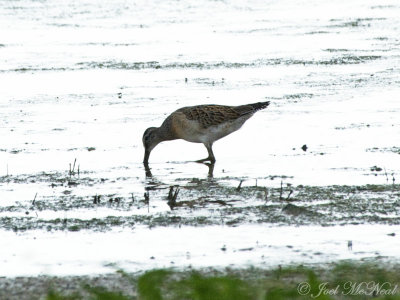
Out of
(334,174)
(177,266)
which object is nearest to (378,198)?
(334,174)

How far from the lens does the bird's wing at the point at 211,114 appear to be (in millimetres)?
13255

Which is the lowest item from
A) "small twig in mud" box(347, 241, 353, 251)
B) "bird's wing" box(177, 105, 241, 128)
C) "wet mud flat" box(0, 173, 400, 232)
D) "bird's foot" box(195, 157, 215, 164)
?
"small twig in mud" box(347, 241, 353, 251)

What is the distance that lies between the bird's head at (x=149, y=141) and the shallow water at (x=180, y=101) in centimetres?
18

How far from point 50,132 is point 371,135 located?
437 cm

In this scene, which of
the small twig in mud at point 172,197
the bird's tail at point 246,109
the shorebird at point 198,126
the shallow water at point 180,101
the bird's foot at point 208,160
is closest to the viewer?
the small twig in mud at point 172,197

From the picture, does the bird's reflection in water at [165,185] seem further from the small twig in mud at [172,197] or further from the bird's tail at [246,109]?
the bird's tail at [246,109]

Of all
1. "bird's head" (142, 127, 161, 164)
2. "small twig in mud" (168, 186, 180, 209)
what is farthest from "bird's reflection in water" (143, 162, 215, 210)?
"bird's head" (142, 127, 161, 164)

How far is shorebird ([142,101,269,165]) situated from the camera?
43.4 feet

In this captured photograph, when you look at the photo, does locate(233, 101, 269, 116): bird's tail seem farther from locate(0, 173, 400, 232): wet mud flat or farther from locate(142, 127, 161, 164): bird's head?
locate(0, 173, 400, 232): wet mud flat

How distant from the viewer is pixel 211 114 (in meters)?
13.3

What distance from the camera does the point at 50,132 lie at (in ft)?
48.5

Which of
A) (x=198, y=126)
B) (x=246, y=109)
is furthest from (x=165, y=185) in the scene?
(x=246, y=109)

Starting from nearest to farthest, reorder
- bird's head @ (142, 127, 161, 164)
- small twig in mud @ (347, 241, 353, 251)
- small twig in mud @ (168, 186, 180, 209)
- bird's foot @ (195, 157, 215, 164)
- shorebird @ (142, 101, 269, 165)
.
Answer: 1. small twig in mud @ (347, 241, 353, 251)
2. small twig in mud @ (168, 186, 180, 209)
3. bird's foot @ (195, 157, 215, 164)
4. bird's head @ (142, 127, 161, 164)
5. shorebird @ (142, 101, 269, 165)

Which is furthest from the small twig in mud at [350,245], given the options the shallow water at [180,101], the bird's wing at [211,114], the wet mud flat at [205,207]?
the bird's wing at [211,114]
